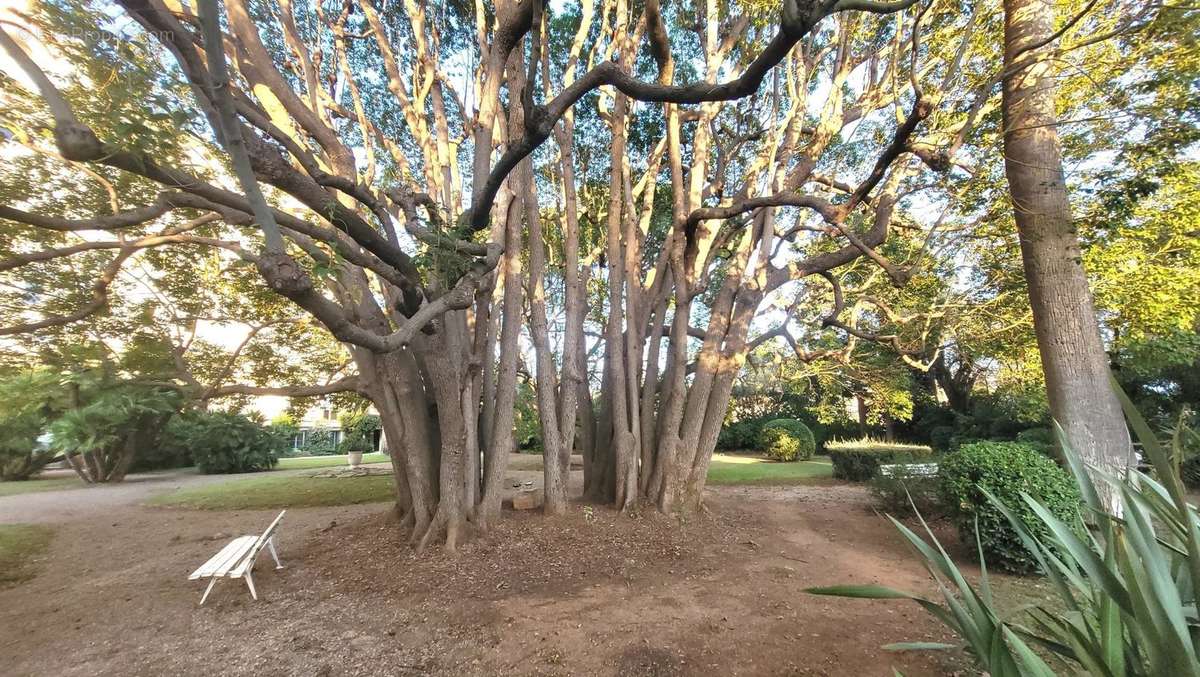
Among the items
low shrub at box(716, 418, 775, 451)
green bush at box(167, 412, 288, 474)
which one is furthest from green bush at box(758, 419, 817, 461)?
green bush at box(167, 412, 288, 474)

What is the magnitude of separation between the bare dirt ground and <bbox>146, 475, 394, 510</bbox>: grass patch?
286 cm

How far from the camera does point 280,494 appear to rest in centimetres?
1124

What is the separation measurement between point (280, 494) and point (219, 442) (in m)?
7.71

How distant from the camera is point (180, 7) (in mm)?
5090

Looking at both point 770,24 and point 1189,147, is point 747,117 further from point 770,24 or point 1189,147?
point 1189,147

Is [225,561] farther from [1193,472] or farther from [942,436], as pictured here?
[942,436]

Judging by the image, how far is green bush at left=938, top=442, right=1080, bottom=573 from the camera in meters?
4.77

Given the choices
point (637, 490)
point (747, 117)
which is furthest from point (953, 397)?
point (637, 490)

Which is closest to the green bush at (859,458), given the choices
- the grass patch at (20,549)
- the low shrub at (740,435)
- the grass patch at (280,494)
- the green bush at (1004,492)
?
the green bush at (1004,492)

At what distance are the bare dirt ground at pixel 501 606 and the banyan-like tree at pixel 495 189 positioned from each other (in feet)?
3.04

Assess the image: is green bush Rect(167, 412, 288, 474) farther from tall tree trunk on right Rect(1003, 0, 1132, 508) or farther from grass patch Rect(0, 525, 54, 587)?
tall tree trunk on right Rect(1003, 0, 1132, 508)

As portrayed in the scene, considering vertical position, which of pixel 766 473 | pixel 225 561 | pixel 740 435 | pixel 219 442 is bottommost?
pixel 766 473

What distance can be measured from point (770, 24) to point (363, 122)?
253 inches

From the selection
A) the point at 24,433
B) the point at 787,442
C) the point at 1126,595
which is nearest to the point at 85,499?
the point at 24,433
